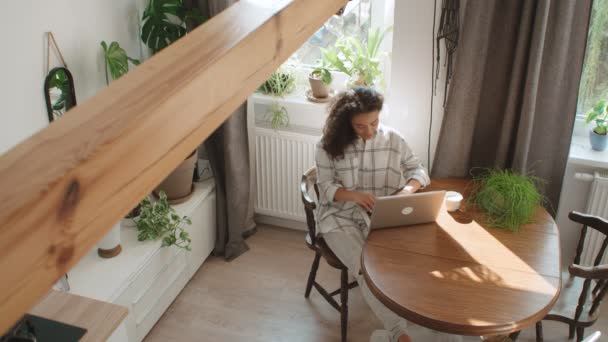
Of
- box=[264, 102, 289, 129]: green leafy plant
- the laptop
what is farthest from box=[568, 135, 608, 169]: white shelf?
box=[264, 102, 289, 129]: green leafy plant

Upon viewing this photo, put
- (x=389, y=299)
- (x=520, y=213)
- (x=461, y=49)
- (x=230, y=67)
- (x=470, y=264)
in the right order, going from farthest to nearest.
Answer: (x=461, y=49), (x=520, y=213), (x=470, y=264), (x=389, y=299), (x=230, y=67)

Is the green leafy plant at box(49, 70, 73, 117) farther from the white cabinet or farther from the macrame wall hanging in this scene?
the macrame wall hanging

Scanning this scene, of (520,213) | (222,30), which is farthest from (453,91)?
(222,30)

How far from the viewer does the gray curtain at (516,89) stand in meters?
2.52

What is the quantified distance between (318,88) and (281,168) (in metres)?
0.55

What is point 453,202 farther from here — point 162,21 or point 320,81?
point 162,21

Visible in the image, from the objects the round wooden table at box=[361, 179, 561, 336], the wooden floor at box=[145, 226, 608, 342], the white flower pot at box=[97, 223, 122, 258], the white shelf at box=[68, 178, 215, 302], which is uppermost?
the round wooden table at box=[361, 179, 561, 336]

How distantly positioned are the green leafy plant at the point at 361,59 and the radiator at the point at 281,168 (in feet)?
1.42

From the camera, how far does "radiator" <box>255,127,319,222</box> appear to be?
3.37 m

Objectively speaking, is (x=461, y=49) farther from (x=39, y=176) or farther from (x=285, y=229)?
(x=39, y=176)

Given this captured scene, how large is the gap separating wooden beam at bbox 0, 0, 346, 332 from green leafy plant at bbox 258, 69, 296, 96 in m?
2.94

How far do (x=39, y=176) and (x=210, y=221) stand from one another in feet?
10.5

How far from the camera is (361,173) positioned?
2.66 metres

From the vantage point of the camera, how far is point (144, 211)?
2.86m
